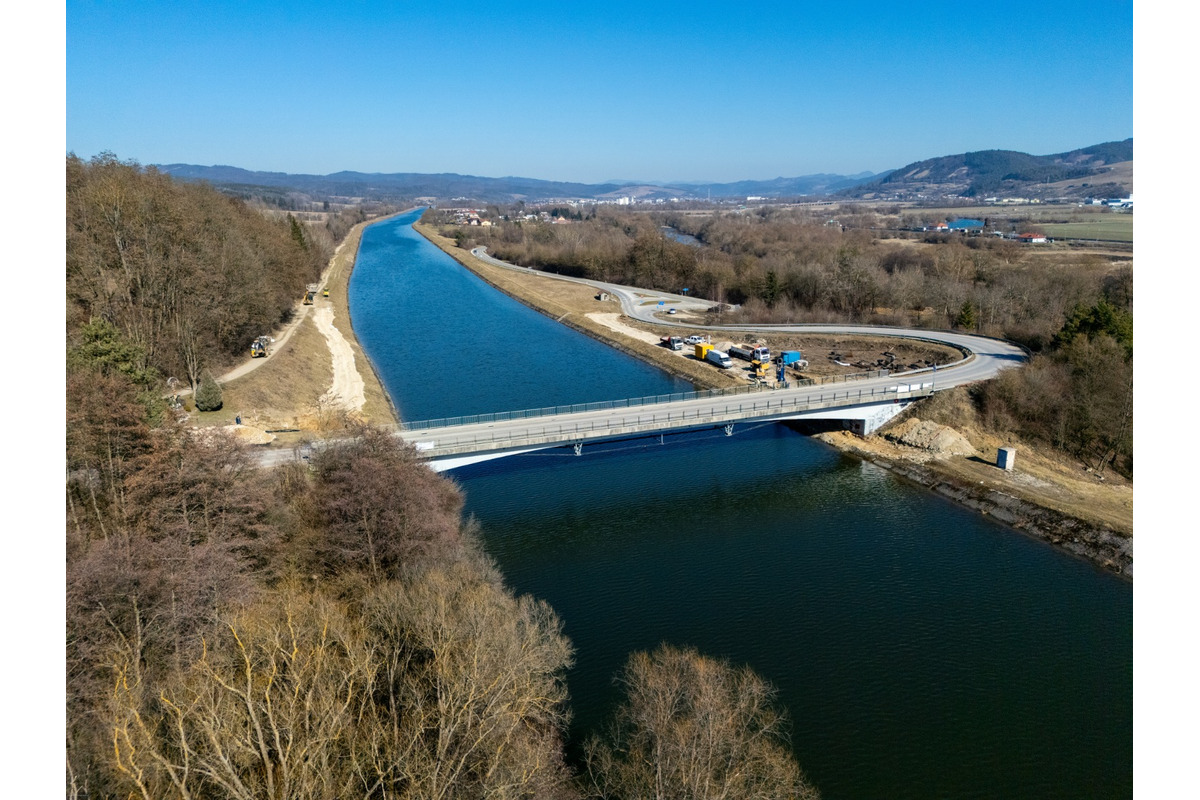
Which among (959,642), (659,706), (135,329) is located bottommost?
(959,642)

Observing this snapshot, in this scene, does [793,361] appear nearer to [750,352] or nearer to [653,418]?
[750,352]

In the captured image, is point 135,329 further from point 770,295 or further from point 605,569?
point 770,295

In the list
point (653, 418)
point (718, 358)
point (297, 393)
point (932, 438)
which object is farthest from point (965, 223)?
point (297, 393)

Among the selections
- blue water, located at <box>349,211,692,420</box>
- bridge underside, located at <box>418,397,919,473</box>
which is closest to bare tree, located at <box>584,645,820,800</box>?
bridge underside, located at <box>418,397,919,473</box>

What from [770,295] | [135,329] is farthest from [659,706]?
[770,295]

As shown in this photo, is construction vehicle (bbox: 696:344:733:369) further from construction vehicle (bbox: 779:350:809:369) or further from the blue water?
construction vehicle (bbox: 779:350:809:369)

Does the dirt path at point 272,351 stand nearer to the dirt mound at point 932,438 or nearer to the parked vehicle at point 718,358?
the parked vehicle at point 718,358
